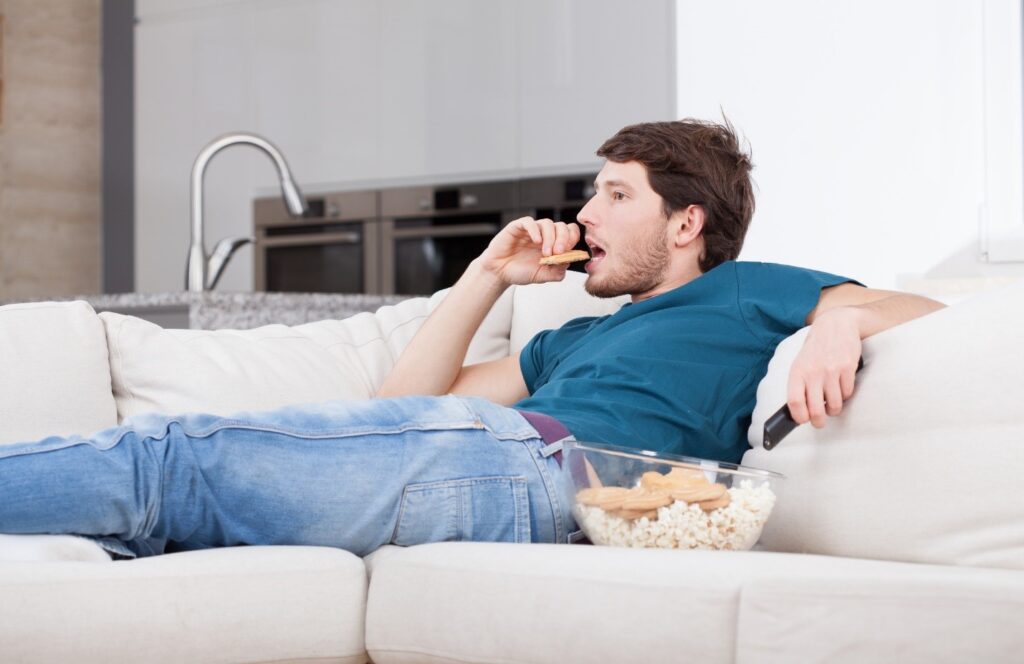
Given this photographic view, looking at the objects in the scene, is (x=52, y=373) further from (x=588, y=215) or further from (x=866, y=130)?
(x=866, y=130)

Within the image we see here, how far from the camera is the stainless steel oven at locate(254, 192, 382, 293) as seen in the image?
4.84 metres

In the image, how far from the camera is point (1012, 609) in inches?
42.8

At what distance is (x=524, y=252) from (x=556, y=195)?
2359mm

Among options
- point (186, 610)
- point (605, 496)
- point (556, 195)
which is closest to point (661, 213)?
point (605, 496)

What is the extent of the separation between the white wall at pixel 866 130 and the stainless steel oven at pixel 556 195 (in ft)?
3.69

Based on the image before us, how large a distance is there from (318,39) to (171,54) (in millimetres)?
828

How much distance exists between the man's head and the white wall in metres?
1.17

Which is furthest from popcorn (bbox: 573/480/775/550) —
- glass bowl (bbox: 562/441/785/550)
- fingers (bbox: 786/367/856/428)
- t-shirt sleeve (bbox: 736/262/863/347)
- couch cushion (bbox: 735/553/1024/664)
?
t-shirt sleeve (bbox: 736/262/863/347)

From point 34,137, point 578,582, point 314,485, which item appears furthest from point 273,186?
point 578,582

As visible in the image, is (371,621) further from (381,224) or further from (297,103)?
(297,103)

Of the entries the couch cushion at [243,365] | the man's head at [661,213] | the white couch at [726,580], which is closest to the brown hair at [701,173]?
the man's head at [661,213]

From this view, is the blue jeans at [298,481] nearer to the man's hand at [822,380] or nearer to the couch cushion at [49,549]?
the couch cushion at [49,549]

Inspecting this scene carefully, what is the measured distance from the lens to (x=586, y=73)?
4.41 m

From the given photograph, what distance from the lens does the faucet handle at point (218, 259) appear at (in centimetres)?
345
